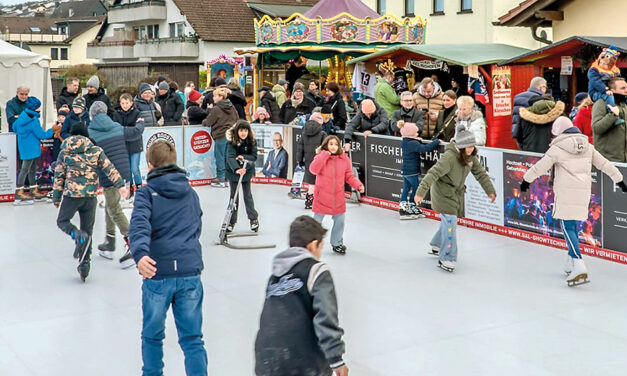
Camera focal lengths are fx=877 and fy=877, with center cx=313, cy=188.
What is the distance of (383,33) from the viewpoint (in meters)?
23.7

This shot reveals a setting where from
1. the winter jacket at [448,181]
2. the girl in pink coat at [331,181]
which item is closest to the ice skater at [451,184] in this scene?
the winter jacket at [448,181]

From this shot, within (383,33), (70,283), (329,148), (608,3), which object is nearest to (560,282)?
(329,148)

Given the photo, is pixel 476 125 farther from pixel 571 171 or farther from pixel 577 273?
pixel 577 273

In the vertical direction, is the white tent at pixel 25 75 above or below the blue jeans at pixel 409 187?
above

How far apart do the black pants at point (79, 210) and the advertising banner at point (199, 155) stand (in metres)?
6.86

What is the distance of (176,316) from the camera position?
5.98 meters

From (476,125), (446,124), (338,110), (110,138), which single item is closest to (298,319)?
(110,138)

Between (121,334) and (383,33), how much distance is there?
683 inches

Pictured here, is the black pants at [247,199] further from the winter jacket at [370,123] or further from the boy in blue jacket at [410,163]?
the winter jacket at [370,123]

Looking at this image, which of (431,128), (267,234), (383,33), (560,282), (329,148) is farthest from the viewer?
(383,33)

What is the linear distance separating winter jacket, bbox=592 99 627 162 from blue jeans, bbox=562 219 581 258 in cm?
218

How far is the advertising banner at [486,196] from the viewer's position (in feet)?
38.7

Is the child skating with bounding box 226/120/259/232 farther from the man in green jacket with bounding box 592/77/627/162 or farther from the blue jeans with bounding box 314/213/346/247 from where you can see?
the man in green jacket with bounding box 592/77/627/162

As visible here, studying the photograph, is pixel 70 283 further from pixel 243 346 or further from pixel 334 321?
pixel 334 321
